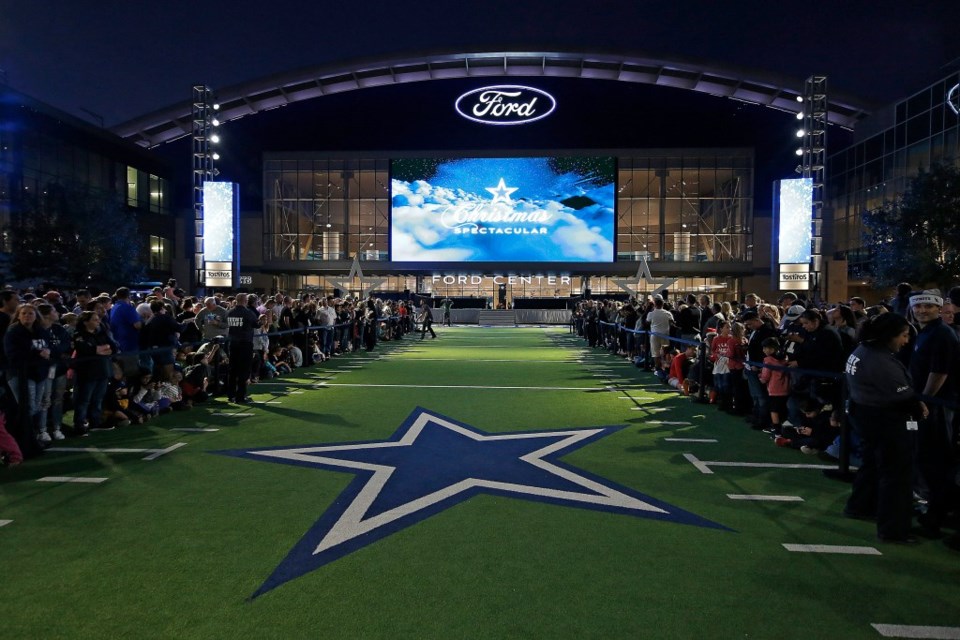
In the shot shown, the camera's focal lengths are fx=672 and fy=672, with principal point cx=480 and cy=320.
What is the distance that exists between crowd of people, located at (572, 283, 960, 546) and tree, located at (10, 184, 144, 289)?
3103cm

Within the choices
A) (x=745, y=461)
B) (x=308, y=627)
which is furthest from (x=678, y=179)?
(x=308, y=627)

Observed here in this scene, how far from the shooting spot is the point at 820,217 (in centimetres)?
2803

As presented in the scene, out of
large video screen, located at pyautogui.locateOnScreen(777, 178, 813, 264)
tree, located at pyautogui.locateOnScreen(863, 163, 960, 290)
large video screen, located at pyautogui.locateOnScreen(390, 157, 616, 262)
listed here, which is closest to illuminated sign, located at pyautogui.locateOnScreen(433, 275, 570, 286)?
large video screen, located at pyautogui.locateOnScreen(390, 157, 616, 262)

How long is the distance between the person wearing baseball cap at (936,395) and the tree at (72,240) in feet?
122

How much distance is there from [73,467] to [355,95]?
5947 centimetres

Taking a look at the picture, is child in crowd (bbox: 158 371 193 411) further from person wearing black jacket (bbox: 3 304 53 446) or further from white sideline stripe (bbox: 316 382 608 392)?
white sideline stripe (bbox: 316 382 608 392)

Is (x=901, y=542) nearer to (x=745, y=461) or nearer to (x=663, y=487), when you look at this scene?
(x=663, y=487)

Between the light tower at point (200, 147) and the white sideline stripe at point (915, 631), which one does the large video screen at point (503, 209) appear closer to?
the light tower at point (200, 147)

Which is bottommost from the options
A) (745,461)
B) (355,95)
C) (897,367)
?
(745,461)

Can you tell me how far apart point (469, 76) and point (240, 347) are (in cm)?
5486

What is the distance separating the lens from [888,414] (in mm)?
4996

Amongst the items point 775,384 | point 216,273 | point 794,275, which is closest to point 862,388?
point 775,384

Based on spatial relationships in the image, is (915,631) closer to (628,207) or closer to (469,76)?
(628,207)

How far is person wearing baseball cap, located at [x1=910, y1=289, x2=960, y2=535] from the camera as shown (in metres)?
5.48
